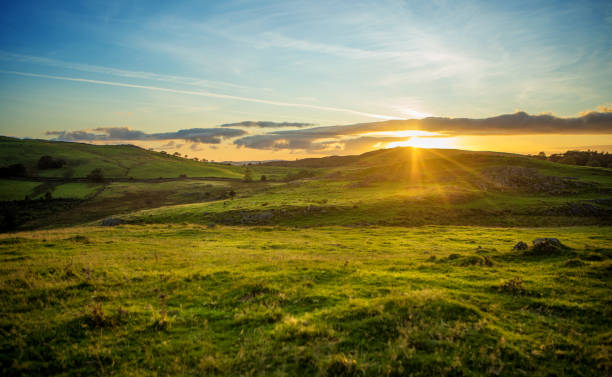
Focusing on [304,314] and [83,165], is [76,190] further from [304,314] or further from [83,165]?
[304,314]

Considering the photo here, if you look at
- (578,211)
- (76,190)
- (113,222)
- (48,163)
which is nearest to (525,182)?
(578,211)

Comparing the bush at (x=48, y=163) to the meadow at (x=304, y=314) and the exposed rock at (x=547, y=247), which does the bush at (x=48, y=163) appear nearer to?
the meadow at (x=304, y=314)

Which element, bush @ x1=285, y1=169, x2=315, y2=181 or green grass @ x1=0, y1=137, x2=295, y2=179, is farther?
bush @ x1=285, y1=169, x2=315, y2=181

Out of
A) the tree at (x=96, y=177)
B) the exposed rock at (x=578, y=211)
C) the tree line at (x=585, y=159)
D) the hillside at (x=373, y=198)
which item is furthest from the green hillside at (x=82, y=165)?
the tree line at (x=585, y=159)

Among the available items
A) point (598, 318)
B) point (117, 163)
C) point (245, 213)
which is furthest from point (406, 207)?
point (117, 163)

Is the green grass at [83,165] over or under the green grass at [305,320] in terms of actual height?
over

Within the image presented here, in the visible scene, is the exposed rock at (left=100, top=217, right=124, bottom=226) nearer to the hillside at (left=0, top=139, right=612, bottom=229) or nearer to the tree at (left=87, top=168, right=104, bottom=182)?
the hillside at (left=0, top=139, right=612, bottom=229)

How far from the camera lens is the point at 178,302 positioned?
35.8 feet

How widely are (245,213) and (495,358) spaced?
52.9m

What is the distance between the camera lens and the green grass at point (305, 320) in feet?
22.1

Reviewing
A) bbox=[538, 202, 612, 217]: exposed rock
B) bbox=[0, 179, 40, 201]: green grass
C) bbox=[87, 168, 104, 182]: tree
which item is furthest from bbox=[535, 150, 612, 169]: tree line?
bbox=[0, 179, 40, 201]: green grass

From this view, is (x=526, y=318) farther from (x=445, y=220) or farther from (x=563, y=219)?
(x=563, y=219)

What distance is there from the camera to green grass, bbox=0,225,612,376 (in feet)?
22.1

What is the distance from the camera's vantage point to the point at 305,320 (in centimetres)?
870
